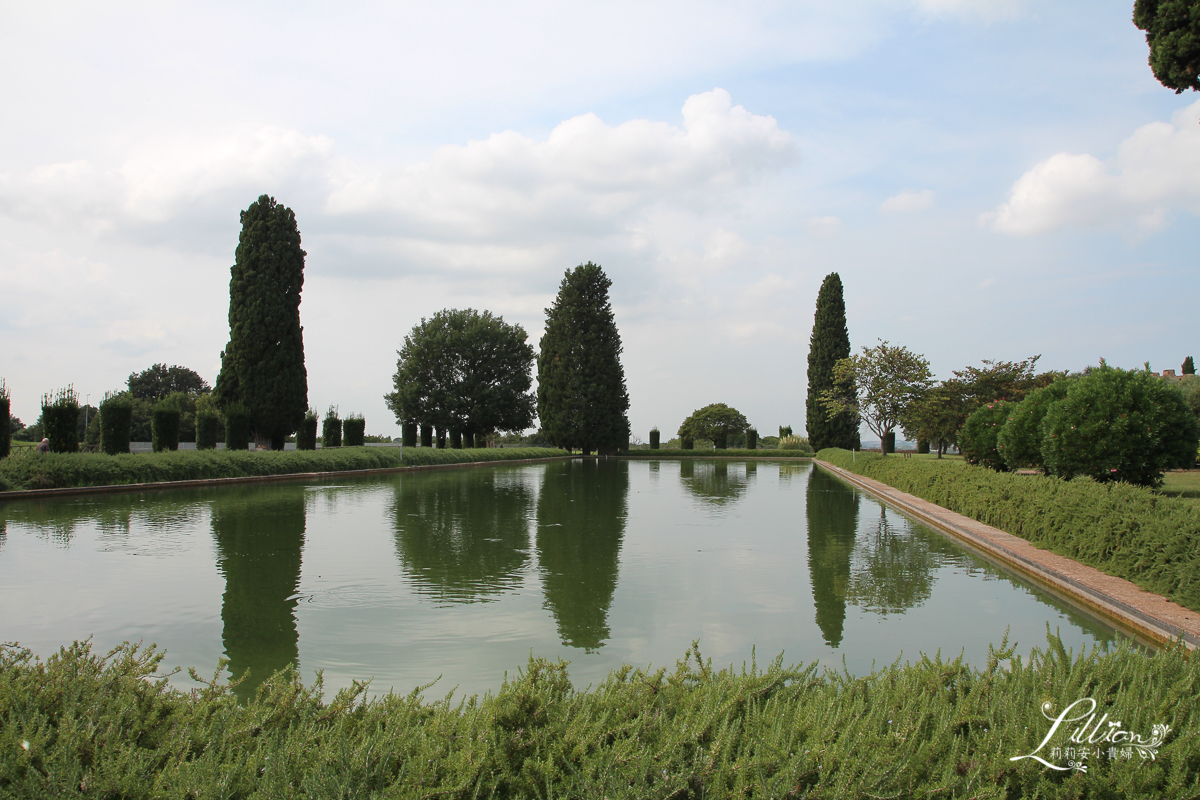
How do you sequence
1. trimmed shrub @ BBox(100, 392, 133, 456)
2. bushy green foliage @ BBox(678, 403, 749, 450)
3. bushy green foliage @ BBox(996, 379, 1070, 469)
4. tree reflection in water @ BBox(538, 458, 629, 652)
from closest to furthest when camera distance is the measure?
1. tree reflection in water @ BBox(538, 458, 629, 652)
2. bushy green foliage @ BBox(996, 379, 1070, 469)
3. trimmed shrub @ BBox(100, 392, 133, 456)
4. bushy green foliage @ BBox(678, 403, 749, 450)

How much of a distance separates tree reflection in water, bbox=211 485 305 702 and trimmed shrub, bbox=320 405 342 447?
19.7 meters

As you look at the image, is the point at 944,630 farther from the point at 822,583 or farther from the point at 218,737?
the point at 218,737

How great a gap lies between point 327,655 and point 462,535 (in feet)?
15.9

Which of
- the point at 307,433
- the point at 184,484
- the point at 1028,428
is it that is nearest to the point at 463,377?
the point at 307,433

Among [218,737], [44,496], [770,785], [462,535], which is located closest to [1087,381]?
[462,535]

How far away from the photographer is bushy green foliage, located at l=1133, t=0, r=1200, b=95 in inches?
369

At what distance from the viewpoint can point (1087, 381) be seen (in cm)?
1091

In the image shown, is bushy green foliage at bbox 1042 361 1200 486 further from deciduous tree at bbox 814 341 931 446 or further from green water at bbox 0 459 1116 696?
deciduous tree at bbox 814 341 931 446

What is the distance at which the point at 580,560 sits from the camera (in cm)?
732

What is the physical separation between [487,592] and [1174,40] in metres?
11.4

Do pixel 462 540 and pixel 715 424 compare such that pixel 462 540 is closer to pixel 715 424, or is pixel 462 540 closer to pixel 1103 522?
pixel 1103 522

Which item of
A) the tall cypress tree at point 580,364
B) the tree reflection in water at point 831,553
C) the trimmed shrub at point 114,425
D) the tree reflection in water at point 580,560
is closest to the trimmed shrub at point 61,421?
the trimmed shrub at point 114,425

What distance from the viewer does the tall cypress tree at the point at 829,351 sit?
3956 centimetres

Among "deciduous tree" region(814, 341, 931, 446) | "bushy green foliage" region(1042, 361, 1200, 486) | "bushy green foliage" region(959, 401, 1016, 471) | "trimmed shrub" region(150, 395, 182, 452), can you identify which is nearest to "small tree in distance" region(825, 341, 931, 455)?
"deciduous tree" region(814, 341, 931, 446)
